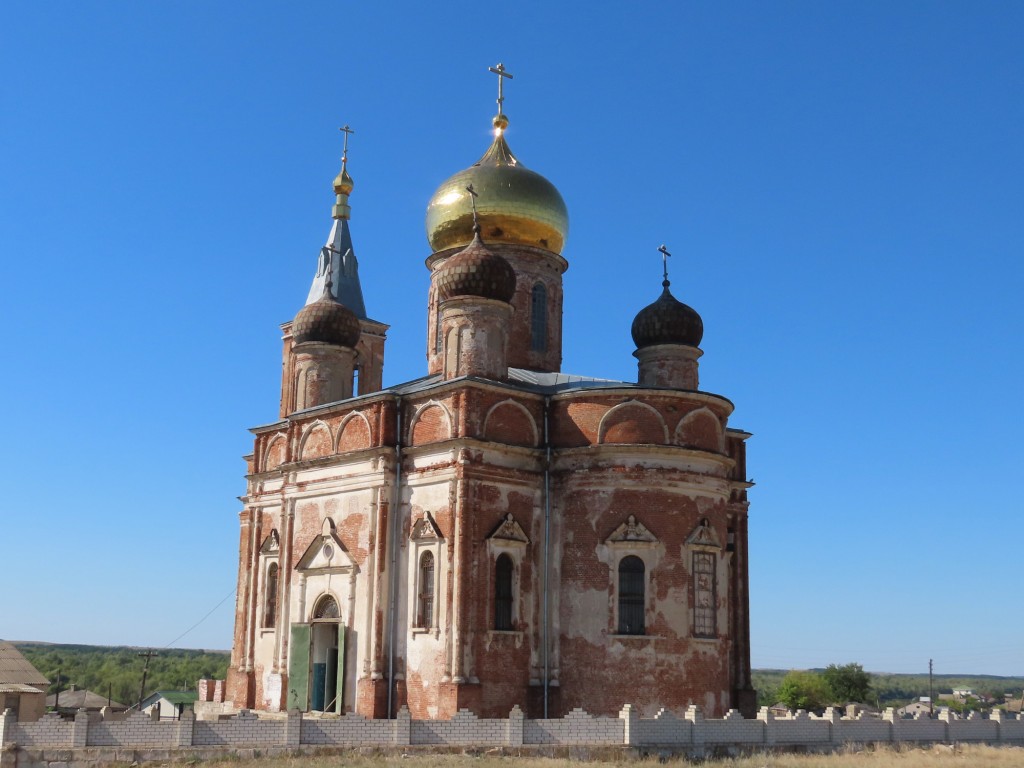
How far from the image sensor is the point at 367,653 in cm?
2025

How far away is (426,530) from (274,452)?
6.19 m

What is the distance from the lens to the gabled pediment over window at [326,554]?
2123cm

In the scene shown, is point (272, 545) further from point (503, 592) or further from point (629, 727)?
point (629, 727)

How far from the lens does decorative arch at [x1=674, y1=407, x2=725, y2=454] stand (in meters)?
20.6

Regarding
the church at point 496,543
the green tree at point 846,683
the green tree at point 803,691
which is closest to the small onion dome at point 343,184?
the church at point 496,543

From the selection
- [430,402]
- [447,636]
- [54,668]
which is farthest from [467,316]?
[54,668]

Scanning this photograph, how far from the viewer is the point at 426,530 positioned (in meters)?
20.0

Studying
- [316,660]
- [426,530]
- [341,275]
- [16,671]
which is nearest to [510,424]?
[426,530]

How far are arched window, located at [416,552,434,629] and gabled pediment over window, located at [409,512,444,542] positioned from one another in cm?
29

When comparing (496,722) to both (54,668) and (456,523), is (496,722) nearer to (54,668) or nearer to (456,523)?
(456,523)

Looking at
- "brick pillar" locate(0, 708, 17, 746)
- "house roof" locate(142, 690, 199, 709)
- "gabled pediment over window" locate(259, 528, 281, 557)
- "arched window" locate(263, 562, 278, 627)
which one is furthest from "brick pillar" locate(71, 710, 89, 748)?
"house roof" locate(142, 690, 199, 709)

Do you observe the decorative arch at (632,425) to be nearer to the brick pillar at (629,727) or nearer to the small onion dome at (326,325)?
the brick pillar at (629,727)

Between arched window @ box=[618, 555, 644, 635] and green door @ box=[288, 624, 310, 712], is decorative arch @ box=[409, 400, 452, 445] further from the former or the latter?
green door @ box=[288, 624, 310, 712]

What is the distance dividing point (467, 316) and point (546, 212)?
4.55 meters
